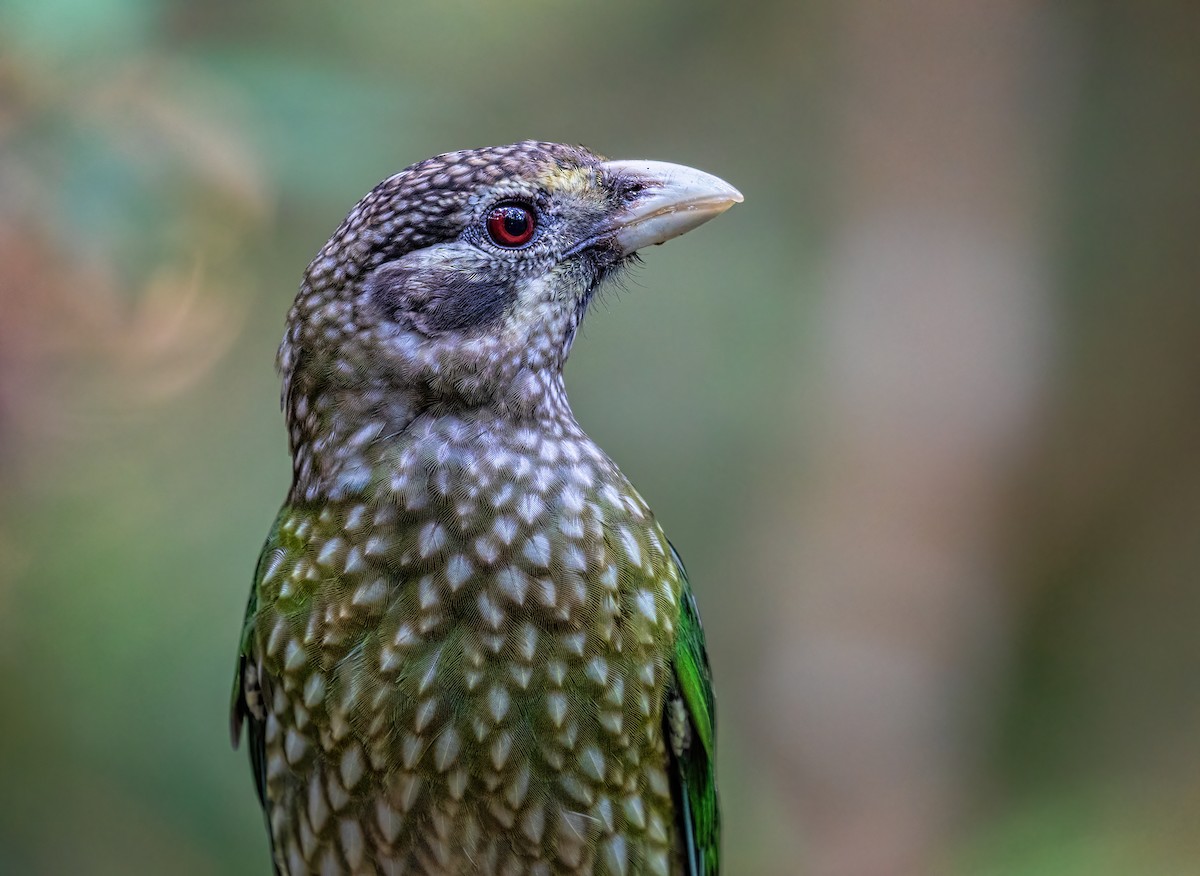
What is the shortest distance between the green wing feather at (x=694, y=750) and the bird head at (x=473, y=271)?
553 millimetres

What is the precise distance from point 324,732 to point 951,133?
3978 millimetres

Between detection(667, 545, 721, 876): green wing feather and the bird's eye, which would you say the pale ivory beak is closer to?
the bird's eye

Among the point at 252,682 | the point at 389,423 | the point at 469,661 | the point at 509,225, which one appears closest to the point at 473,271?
the point at 509,225

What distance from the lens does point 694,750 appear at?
7.78 feet

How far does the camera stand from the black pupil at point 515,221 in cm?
223

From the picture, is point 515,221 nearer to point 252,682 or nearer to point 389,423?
point 389,423

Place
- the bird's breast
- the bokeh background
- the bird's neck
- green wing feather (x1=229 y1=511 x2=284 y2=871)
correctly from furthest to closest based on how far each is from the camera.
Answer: the bokeh background → green wing feather (x1=229 y1=511 x2=284 y2=871) → the bird's neck → the bird's breast

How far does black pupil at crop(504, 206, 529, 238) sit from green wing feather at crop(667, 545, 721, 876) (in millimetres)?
718

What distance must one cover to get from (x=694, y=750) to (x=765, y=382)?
3.81m

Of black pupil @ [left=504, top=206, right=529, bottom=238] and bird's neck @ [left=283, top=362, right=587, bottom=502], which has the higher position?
black pupil @ [left=504, top=206, right=529, bottom=238]

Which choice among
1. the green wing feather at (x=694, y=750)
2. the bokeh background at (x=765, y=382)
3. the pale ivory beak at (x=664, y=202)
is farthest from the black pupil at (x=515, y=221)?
the green wing feather at (x=694, y=750)

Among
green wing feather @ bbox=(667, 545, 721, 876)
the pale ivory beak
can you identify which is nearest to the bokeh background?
the pale ivory beak

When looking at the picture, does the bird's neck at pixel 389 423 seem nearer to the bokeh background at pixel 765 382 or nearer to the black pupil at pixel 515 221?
the black pupil at pixel 515 221

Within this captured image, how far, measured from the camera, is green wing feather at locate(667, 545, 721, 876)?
2.31 m
